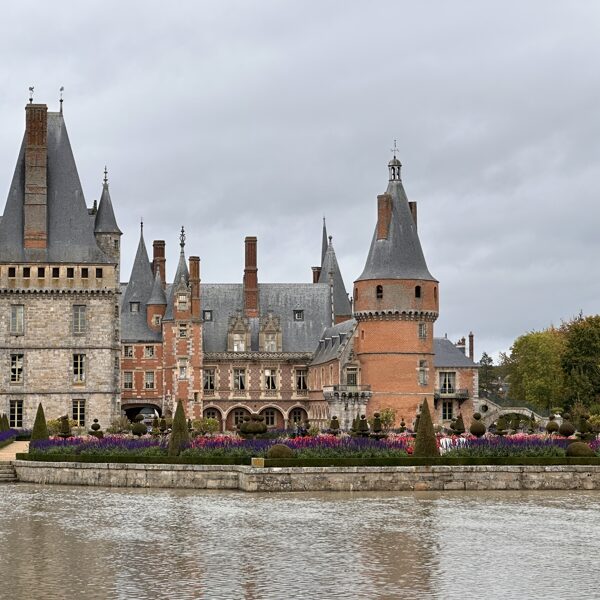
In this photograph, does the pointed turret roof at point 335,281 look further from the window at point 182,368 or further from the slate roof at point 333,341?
the window at point 182,368

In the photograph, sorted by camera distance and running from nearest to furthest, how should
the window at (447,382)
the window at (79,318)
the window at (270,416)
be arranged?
the window at (79,318), the window at (447,382), the window at (270,416)

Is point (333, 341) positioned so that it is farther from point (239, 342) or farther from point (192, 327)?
point (192, 327)

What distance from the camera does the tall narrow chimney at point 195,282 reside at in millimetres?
74375

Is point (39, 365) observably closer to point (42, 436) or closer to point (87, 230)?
point (87, 230)

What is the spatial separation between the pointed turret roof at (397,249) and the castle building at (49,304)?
13883 mm

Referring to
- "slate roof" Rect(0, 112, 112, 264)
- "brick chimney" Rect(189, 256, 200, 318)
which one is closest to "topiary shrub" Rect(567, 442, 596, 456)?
"slate roof" Rect(0, 112, 112, 264)

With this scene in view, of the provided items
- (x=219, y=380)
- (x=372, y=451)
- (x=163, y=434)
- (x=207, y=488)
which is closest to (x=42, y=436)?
(x=163, y=434)

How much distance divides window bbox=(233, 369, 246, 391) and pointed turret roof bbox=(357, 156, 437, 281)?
15.6 meters

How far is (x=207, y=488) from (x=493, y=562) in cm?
1454

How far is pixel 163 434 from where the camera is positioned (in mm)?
44000

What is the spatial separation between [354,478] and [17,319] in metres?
30.6

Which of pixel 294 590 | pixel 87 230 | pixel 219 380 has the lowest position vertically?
pixel 294 590

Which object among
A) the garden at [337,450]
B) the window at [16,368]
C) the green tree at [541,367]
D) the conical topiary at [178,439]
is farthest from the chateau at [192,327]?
the conical topiary at [178,439]

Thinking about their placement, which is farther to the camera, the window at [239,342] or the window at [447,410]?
the window at [239,342]
